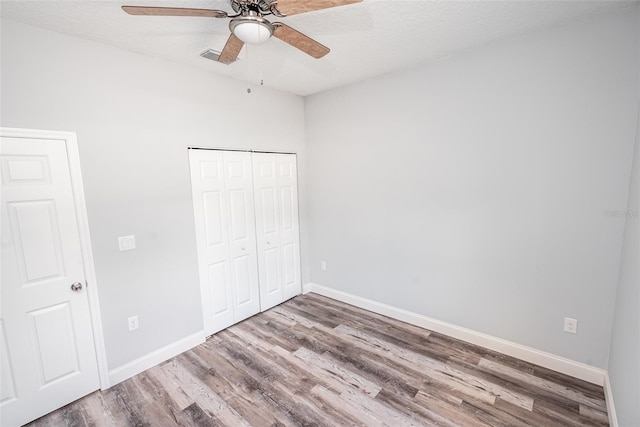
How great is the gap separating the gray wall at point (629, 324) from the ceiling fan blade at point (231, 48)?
255 cm

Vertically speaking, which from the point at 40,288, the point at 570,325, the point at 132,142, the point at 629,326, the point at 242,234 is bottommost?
the point at 570,325

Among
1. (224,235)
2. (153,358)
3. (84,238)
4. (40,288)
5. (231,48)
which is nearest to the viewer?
(231,48)

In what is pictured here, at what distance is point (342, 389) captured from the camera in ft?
7.33

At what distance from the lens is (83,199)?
7.12 ft

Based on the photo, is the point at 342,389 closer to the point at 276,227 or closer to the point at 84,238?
the point at 276,227

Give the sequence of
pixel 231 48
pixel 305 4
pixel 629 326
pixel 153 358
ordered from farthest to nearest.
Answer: pixel 153 358, pixel 231 48, pixel 629 326, pixel 305 4

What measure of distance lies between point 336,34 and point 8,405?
3.52 m

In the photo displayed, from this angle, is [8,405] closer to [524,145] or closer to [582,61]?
[524,145]

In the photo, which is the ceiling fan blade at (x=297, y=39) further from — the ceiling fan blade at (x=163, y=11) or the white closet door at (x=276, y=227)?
the white closet door at (x=276, y=227)

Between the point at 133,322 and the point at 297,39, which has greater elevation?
the point at 297,39

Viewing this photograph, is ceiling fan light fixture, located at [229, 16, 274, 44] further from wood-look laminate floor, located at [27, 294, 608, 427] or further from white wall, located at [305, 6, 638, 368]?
wood-look laminate floor, located at [27, 294, 608, 427]

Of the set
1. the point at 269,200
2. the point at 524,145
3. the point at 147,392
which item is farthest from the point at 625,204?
the point at 147,392

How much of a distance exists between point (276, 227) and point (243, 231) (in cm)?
51

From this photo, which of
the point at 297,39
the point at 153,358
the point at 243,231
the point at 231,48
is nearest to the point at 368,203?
the point at 243,231
